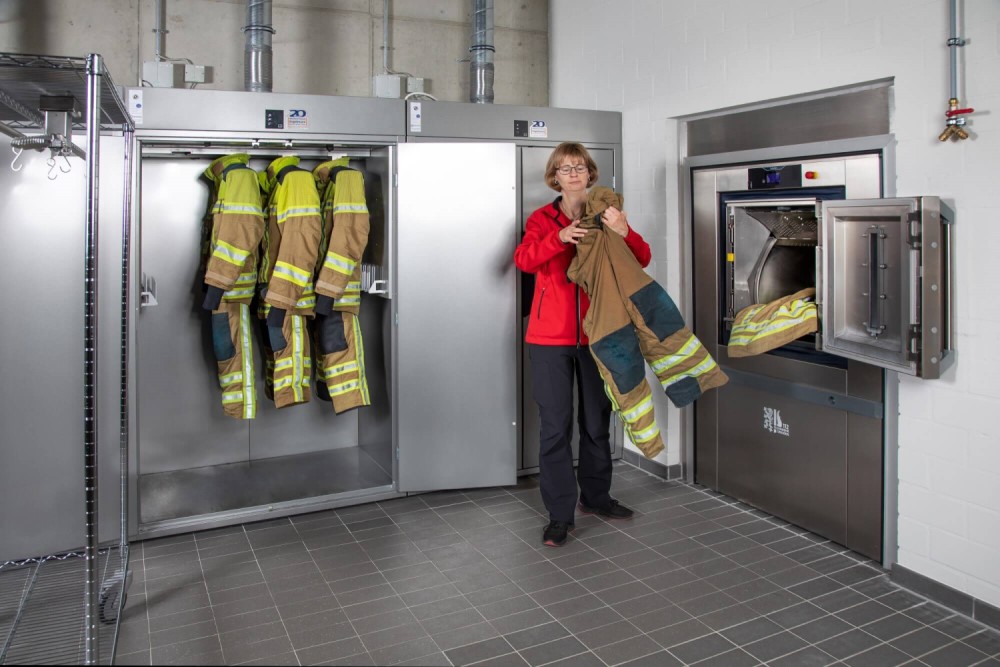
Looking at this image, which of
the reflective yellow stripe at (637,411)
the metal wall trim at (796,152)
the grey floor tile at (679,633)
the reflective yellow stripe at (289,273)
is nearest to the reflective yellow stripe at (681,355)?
the reflective yellow stripe at (637,411)

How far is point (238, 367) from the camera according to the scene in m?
4.40

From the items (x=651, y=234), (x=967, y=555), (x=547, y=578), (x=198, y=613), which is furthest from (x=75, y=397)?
(x=967, y=555)

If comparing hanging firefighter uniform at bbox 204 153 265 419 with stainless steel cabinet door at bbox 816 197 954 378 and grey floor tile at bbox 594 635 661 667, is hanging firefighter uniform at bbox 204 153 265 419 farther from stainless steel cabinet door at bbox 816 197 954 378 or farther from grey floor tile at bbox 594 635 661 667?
stainless steel cabinet door at bbox 816 197 954 378

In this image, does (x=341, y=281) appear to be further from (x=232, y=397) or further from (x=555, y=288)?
(x=555, y=288)

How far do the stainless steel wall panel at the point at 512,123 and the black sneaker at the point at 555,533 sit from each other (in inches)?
80.6

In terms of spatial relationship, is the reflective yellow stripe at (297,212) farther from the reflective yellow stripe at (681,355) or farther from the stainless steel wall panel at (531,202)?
the reflective yellow stripe at (681,355)

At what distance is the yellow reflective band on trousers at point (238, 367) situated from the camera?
439cm

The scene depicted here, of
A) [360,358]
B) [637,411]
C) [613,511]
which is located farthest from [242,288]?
[613,511]

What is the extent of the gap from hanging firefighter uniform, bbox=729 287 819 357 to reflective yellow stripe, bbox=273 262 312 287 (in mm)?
2030

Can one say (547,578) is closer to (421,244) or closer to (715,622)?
(715,622)

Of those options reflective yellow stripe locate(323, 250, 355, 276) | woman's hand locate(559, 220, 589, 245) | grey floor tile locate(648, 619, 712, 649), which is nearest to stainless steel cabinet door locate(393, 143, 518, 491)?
reflective yellow stripe locate(323, 250, 355, 276)

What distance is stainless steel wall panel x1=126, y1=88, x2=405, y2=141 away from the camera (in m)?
3.91

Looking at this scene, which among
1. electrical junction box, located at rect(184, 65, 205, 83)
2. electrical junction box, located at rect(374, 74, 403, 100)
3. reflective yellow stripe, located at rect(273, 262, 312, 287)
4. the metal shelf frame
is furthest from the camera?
electrical junction box, located at rect(374, 74, 403, 100)

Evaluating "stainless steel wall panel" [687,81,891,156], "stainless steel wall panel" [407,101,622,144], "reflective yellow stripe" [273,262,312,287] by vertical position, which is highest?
"stainless steel wall panel" [407,101,622,144]
